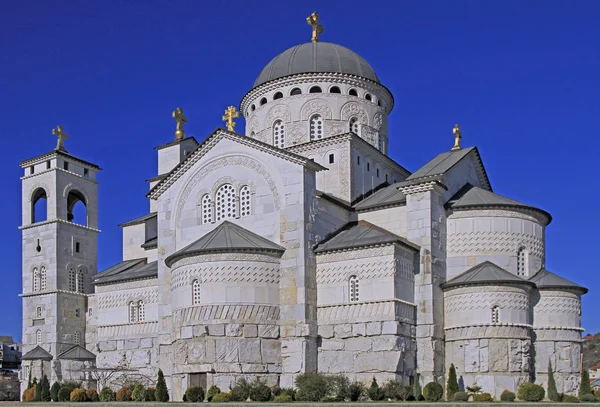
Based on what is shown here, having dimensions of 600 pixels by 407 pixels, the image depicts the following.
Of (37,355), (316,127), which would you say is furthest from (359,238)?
(37,355)

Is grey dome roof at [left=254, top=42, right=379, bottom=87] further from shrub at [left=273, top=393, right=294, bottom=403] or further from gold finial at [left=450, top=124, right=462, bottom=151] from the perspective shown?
shrub at [left=273, top=393, right=294, bottom=403]

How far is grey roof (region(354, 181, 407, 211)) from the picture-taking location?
39312 mm

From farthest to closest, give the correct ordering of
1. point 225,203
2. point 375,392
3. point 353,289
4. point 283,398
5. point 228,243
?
1. point 225,203
2. point 353,289
3. point 228,243
4. point 375,392
5. point 283,398

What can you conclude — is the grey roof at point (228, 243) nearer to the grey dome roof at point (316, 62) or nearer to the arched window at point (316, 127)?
the arched window at point (316, 127)

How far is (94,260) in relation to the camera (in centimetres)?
5306

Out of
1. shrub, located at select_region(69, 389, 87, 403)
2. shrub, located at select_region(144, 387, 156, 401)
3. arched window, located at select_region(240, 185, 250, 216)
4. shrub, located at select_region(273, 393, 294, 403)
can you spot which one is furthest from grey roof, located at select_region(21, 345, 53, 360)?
shrub, located at select_region(273, 393, 294, 403)

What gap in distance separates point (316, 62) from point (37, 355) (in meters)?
22.4

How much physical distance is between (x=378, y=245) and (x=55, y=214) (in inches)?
918

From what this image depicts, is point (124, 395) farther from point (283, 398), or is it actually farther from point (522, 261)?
point (522, 261)

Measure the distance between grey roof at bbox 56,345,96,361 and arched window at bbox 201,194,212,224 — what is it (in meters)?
13.4

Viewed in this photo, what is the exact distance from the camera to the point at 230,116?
136 ft

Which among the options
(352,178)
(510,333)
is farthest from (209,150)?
(510,333)

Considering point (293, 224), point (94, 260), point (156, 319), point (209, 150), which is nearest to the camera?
point (293, 224)

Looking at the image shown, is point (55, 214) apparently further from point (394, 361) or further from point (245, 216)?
point (394, 361)
